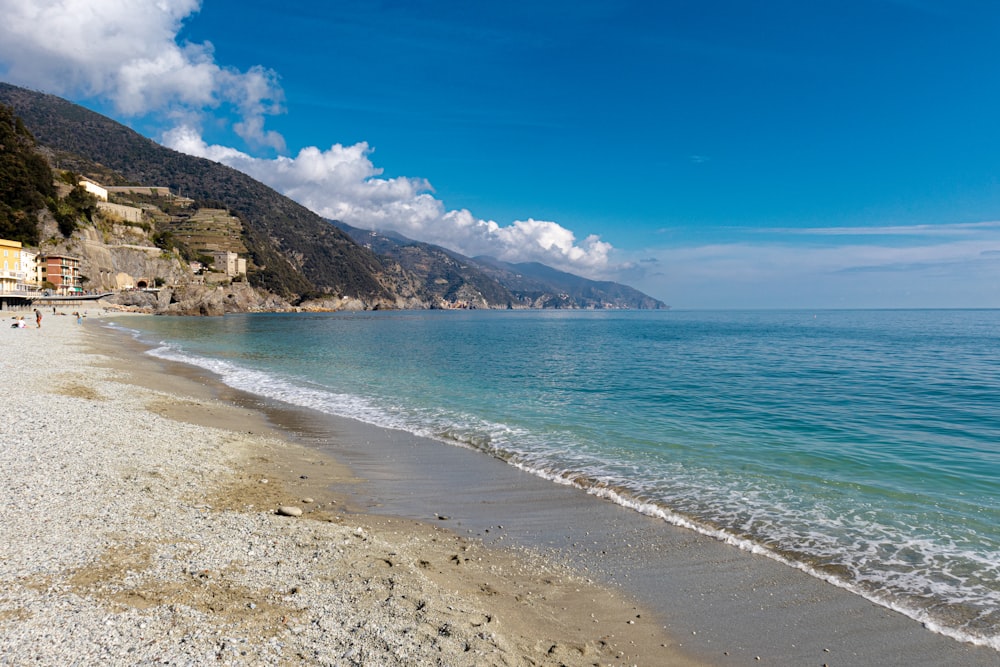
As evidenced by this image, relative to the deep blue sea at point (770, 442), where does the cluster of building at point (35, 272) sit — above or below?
above

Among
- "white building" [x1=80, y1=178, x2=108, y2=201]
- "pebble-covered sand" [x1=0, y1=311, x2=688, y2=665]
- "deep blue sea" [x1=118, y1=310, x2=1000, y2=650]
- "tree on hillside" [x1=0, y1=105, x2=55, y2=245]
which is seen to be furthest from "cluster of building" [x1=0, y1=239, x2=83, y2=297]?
"pebble-covered sand" [x1=0, y1=311, x2=688, y2=665]

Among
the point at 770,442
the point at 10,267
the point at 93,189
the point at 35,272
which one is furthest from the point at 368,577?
the point at 93,189

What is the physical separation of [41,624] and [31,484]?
489cm

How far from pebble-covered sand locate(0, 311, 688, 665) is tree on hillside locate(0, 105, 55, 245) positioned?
10696 centimetres

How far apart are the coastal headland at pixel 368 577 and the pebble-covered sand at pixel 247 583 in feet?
0.08

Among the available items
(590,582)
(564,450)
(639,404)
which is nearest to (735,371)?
(639,404)

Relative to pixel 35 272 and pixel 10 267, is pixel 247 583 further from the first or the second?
pixel 35 272

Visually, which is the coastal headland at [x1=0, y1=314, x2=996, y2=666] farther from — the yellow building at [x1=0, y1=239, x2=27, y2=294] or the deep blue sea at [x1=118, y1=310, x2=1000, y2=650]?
the yellow building at [x1=0, y1=239, x2=27, y2=294]

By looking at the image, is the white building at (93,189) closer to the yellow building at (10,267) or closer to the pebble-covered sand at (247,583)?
the yellow building at (10,267)

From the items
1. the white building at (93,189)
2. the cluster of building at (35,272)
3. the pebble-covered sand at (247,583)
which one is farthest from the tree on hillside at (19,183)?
the pebble-covered sand at (247,583)

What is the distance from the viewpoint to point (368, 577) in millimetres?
5969

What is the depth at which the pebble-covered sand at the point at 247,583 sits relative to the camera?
445 cm

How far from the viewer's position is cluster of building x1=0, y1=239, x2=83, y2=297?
7884cm

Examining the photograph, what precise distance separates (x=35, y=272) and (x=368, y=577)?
→ 115 metres
